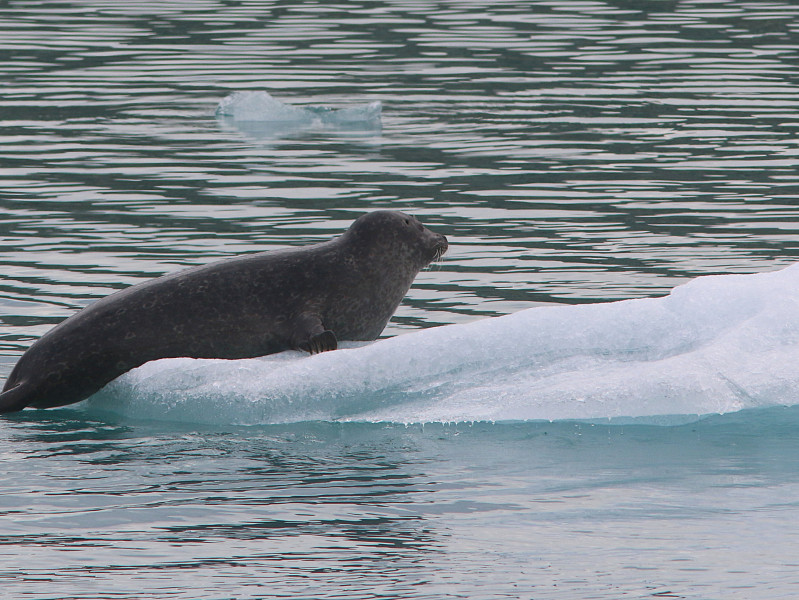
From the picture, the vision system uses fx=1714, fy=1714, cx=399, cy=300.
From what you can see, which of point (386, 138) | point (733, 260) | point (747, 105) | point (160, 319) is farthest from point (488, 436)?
point (747, 105)

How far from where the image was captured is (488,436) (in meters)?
6.59

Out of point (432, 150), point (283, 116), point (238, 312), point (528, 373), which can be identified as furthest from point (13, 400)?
point (283, 116)

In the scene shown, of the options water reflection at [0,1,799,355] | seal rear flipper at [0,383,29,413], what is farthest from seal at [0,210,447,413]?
water reflection at [0,1,799,355]

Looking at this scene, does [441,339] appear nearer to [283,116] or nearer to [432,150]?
[432,150]

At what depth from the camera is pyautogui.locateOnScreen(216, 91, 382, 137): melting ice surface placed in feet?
58.4

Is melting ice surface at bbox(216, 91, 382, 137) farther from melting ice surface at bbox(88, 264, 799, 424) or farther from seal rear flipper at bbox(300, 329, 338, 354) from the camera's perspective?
melting ice surface at bbox(88, 264, 799, 424)

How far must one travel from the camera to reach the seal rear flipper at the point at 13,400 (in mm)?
7148

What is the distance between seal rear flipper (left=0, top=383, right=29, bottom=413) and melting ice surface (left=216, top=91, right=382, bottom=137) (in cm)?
1065

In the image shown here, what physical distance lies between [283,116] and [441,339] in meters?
11.6

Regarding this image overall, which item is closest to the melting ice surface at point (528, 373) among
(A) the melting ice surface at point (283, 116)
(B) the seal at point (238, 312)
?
(B) the seal at point (238, 312)

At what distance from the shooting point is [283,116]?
18328mm

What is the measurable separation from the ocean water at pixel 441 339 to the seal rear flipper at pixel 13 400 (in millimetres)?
143

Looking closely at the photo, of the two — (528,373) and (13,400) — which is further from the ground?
(528,373)

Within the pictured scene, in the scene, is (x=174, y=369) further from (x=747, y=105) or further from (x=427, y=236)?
(x=747, y=105)
